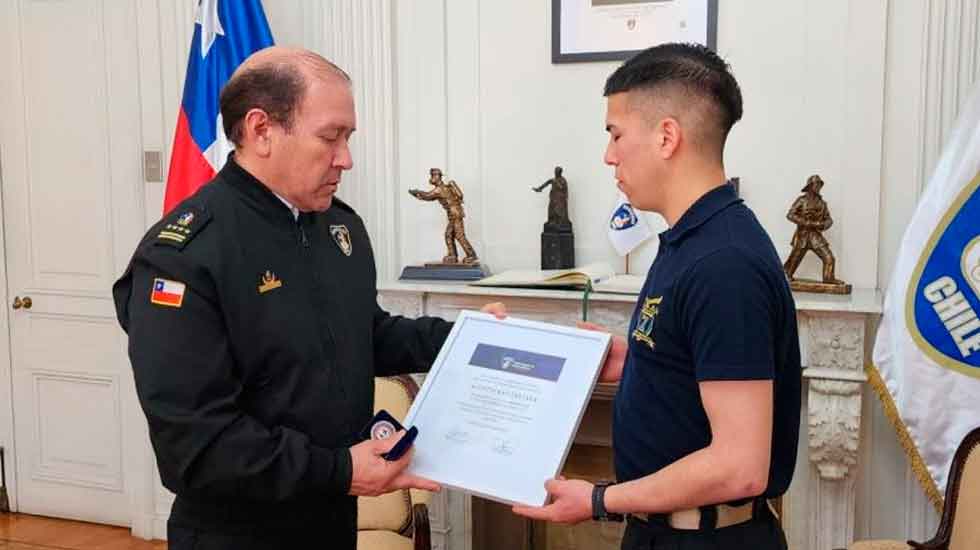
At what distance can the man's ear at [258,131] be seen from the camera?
1551 millimetres

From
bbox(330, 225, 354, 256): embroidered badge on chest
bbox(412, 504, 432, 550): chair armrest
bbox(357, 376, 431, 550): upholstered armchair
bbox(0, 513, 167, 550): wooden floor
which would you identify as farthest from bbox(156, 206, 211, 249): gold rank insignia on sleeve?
bbox(0, 513, 167, 550): wooden floor

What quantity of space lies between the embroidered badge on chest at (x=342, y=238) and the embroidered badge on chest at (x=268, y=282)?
0.72 ft

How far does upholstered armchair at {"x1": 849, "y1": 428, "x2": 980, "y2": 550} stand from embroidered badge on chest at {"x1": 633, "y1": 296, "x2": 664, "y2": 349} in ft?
4.89

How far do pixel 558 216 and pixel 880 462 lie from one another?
4.23 ft

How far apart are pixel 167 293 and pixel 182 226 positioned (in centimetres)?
13

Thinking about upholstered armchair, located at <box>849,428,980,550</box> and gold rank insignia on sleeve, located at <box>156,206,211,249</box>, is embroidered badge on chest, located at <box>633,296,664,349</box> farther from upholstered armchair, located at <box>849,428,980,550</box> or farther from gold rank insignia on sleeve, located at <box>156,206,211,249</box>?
upholstered armchair, located at <box>849,428,980,550</box>

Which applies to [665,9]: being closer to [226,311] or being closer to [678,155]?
[678,155]

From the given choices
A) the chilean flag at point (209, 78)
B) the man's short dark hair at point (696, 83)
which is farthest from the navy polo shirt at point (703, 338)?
the chilean flag at point (209, 78)

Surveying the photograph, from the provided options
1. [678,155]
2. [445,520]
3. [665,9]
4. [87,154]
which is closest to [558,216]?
[665,9]

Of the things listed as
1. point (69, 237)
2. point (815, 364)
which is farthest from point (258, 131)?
point (69, 237)

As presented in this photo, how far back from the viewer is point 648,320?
4.68 feet

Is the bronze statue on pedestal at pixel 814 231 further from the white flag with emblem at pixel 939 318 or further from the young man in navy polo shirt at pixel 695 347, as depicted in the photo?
the young man in navy polo shirt at pixel 695 347

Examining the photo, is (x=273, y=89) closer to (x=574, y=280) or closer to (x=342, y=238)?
(x=342, y=238)
